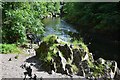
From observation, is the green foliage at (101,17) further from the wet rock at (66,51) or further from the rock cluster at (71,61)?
the wet rock at (66,51)

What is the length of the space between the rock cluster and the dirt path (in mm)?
516

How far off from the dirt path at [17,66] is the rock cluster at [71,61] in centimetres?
52

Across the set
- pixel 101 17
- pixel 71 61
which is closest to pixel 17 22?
pixel 71 61

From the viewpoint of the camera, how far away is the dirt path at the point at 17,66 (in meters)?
16.4

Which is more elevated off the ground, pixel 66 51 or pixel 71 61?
pixel 66 51

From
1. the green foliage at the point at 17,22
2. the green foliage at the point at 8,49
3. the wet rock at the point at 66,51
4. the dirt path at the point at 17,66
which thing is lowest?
the dirt path at the point at 17,66

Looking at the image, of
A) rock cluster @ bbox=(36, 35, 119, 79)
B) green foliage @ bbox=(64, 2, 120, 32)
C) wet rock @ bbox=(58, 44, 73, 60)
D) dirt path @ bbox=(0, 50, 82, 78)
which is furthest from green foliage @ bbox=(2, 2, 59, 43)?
green foliage @ bbox=(64, 2, 120, 32)

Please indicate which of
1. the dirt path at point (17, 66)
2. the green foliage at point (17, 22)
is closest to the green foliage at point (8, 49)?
the dirt path at point (17, 66)

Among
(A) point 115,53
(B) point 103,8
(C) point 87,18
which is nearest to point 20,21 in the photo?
(A) point 115,53

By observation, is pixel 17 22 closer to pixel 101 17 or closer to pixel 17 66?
pixel 17 66

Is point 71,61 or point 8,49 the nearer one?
point 71,61

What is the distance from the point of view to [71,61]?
19.2 metres

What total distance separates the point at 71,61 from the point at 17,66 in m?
3.44

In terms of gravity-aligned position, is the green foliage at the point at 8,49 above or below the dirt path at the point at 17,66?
above
